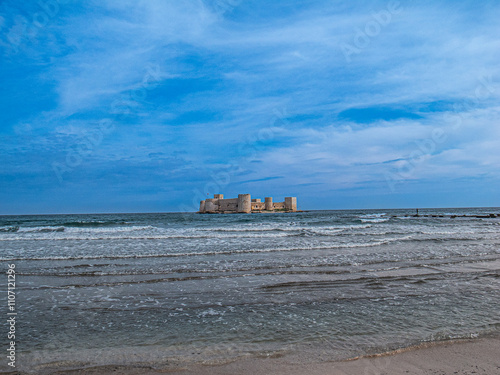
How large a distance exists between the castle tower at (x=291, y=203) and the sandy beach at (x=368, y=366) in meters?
86.5

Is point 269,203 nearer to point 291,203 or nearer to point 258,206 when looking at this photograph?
point 258,206

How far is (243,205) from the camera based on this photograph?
259 feet

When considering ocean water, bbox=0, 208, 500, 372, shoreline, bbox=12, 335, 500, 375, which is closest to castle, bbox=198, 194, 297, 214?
ocean water, bbox=0, 208, 500, 372

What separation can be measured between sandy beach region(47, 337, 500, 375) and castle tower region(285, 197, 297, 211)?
284ft

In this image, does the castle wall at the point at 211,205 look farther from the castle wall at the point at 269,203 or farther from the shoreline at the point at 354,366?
the shoreline at the point at 354,366

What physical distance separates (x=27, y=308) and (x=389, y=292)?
6118mm

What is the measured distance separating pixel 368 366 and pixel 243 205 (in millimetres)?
75868

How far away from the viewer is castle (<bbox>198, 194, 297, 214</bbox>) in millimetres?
79125

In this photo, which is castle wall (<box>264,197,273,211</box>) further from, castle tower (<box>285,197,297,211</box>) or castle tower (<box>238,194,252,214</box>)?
castle tower (<box>238,194,252,214</box>)

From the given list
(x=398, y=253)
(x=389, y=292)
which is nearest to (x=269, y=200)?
(x=398, y=253)

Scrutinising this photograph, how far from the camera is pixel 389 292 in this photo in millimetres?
5863

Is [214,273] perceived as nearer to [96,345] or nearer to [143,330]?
[143,330]

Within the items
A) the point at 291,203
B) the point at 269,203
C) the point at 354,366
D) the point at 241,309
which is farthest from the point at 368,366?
the point at 291,203

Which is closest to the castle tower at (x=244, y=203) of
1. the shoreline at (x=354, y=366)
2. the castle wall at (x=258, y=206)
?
the castle wall at (x=258, y=206)
